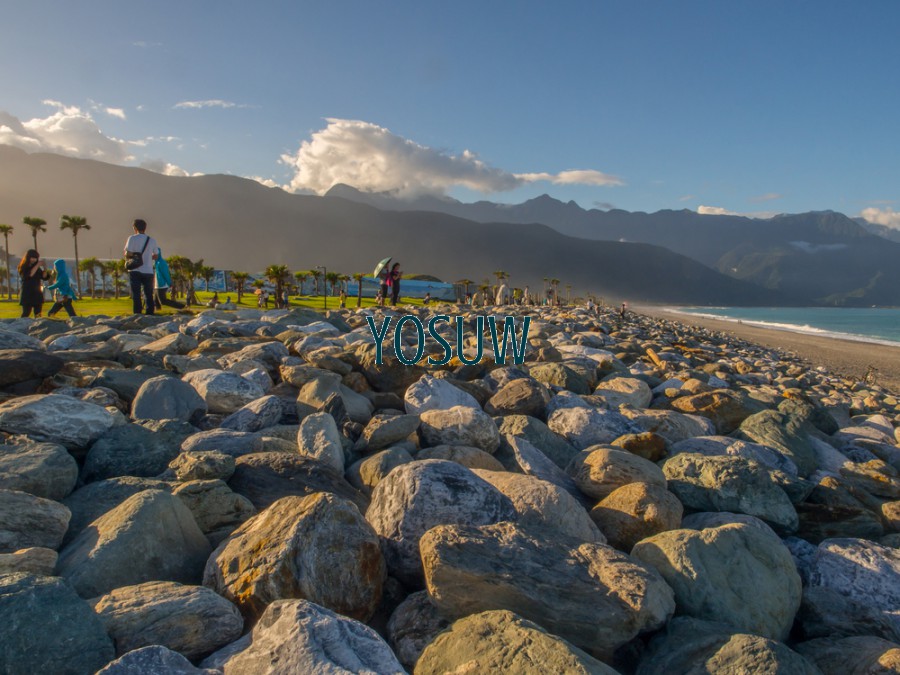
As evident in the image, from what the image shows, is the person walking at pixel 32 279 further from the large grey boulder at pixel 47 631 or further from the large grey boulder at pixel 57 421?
the large grey boulder at pixel 47 631

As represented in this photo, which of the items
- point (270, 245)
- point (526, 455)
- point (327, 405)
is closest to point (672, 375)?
point (526, 455)

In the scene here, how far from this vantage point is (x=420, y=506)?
292 cm

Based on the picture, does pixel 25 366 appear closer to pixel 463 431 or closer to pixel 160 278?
pixel 463 431

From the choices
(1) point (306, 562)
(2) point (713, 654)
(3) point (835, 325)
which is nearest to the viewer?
(2) point (713, 654)

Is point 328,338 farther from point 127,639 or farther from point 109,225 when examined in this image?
point 109,225

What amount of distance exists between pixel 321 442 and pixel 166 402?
5.33 feet

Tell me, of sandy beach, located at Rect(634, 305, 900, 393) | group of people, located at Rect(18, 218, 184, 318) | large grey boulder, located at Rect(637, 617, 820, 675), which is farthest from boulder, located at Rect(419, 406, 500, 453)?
sandy beach, located at Rect(634, 305, 900, 393)

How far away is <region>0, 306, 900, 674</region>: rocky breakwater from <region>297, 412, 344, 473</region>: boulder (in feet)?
0.06

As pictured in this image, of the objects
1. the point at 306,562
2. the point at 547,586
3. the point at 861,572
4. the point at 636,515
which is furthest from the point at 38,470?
the point at 861,572

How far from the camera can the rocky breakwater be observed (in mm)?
2080

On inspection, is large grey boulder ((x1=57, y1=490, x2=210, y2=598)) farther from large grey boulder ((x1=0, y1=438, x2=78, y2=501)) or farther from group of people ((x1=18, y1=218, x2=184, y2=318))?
group of people ((x1=18, y1=218, x2=184, y2=318))

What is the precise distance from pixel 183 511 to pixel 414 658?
1391 mm

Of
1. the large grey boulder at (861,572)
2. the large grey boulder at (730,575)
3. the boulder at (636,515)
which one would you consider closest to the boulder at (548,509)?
the boulder at (636,515)

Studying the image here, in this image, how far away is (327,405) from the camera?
→ 4.74 metres
